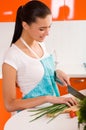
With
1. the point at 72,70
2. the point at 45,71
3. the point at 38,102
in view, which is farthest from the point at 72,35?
the point at 38,102

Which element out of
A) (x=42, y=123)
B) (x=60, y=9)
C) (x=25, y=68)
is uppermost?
(x=60, y=9)

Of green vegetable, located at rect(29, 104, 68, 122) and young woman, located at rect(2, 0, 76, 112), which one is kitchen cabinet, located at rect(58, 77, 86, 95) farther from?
green vegetable, located at rect(29, 104, 68, 122)

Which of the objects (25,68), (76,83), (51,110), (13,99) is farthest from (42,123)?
(76,83)

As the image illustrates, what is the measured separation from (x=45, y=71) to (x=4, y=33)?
5.32ft

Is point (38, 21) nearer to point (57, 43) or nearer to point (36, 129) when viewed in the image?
point (36, 129)

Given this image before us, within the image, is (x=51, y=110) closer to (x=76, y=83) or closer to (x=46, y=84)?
(x=46, y=84)

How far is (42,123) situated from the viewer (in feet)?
4.73

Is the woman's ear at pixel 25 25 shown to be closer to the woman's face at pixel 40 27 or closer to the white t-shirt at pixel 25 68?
the woman's face at pixel 40 27

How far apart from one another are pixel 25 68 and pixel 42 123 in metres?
0.43

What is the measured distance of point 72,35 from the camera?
3.31m

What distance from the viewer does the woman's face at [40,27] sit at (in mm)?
1774

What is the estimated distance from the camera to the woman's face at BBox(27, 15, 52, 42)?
5.82 ft

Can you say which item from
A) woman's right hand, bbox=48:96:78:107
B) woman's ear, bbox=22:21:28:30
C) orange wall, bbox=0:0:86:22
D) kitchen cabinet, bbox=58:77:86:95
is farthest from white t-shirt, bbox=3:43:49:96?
orange wall, bbox=0:0:86:22

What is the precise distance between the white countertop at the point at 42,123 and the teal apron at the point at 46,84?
278 mm
